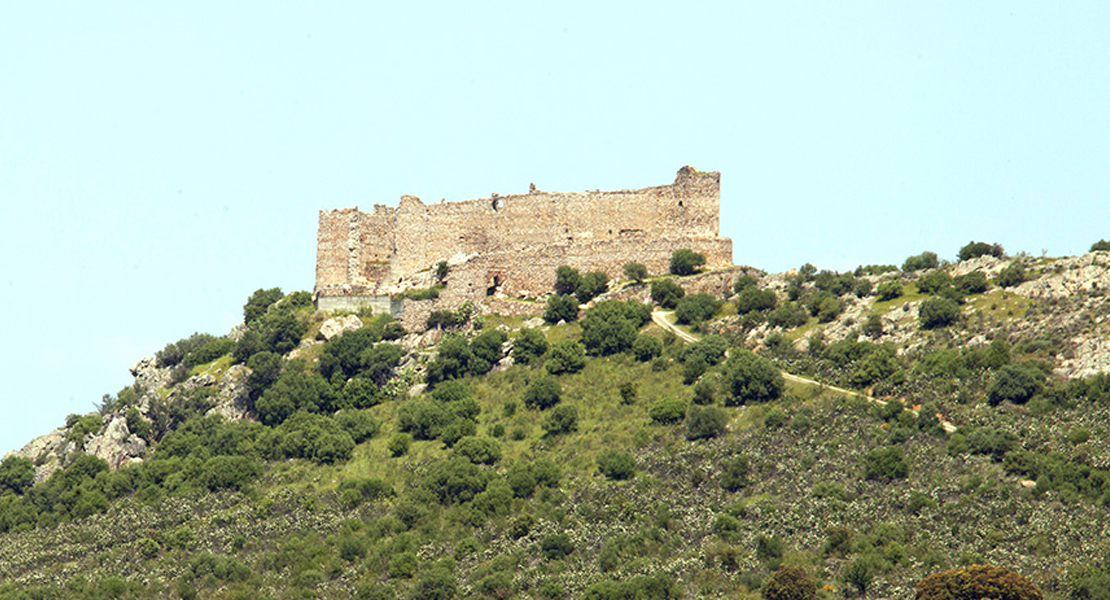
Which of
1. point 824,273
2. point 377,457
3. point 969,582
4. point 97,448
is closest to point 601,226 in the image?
point 824,273

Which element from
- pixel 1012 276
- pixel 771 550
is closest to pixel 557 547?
pixel 771 550

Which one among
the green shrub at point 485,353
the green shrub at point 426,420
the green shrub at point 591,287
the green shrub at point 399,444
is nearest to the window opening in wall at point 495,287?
the green shrub at point 591,287

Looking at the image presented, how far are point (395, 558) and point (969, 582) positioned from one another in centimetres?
2262

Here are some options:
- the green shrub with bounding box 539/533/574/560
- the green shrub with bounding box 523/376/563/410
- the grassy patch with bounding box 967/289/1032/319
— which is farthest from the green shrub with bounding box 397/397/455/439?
the grassy patch with bounding box 967/289/1032/319

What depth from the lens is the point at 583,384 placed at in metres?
85.8

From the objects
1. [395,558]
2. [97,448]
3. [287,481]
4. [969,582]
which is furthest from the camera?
[97,448]

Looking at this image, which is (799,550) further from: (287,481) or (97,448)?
(97,448)

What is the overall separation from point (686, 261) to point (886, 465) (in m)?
22.3

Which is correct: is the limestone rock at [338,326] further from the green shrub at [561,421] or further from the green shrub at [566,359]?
the green shrub at [561,421]

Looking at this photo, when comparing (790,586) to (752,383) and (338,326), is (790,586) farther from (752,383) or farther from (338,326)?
(338,326)

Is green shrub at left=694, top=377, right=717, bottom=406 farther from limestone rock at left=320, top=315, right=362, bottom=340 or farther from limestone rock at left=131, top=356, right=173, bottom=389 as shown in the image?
limestone rock at left=131, top=356, right=173, bottom=389

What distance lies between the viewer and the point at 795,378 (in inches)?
3228

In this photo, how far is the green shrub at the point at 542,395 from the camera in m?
84.4

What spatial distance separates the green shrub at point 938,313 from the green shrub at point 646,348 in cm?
1175
